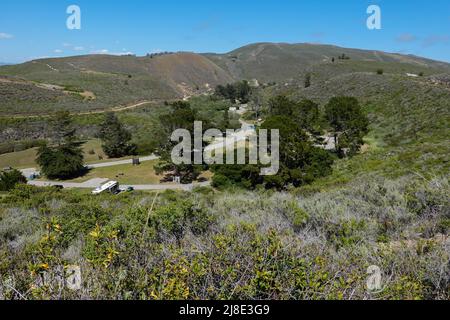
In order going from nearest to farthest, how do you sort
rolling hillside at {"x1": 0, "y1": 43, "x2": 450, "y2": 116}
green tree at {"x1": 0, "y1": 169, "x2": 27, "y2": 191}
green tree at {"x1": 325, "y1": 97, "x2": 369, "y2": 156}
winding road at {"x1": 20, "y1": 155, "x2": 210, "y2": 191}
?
winding road at {"x1": 20, "y1": 155, "x2": 210, "y2": 191} → green tree at {"x1": 0, "y1": 169, "x2": 27, "y2": 191} → green tree at {"x1": 325, "y1": 97, "x2": 369, "y2": 156} → rolling hillside at {"x1": 0, "y1": 43, "x2": 450, "y2": 116}

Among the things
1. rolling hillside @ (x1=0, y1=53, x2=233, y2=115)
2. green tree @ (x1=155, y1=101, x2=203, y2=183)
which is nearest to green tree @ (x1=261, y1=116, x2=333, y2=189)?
green tree @ (x1=155, y1=101, x2=203, y2=183)

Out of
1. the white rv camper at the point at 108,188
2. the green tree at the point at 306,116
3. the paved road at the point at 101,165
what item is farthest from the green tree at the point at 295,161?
the paved road at the point at 101,165

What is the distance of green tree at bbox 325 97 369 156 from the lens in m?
30.9

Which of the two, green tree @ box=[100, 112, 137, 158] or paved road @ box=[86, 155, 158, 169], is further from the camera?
green tree @ box=[100, 112, 137, 158]

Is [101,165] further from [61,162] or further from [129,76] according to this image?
[129,76]

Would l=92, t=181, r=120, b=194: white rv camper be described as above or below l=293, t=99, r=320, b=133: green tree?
below

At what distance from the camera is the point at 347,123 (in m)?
32.3

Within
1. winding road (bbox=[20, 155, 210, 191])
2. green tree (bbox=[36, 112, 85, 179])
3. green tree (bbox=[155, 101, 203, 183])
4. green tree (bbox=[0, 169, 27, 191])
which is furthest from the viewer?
green tree (bbox=[36, 112, 85, 179])

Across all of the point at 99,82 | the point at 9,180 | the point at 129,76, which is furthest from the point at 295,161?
the point at 129,76

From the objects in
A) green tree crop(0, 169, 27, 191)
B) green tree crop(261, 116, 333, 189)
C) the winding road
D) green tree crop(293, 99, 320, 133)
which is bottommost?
the winding road

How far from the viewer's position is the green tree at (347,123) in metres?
30.9

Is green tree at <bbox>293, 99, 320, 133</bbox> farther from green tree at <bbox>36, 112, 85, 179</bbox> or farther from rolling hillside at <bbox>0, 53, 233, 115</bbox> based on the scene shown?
rolling hillside at <bbox>0, 53, 233, 115</bbox>

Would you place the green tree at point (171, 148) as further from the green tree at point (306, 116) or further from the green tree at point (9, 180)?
the green tree at point (9, 180)
